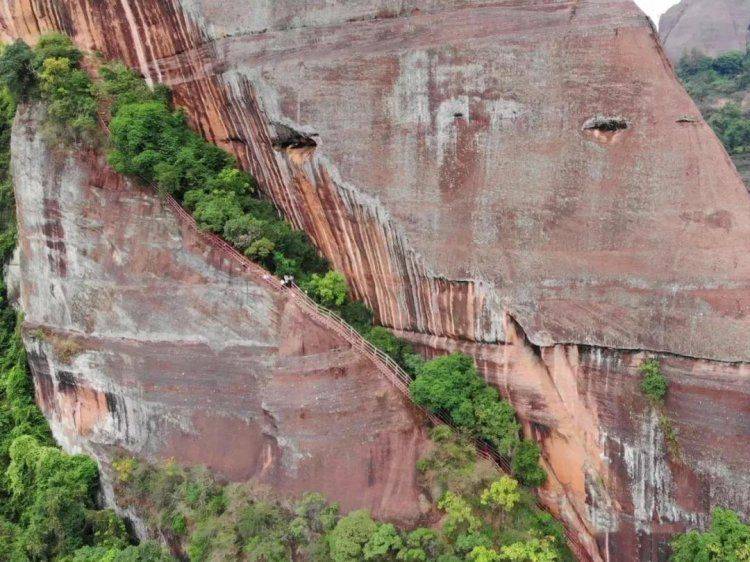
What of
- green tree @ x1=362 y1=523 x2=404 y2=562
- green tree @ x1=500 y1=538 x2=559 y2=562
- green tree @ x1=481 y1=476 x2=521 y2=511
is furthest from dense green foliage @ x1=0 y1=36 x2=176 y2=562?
green tree @ x1=500 y1=538 x2=559 y2=562

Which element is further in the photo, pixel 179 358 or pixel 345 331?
pixel 179 358

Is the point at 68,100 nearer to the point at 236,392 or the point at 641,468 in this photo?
the point at 236,392

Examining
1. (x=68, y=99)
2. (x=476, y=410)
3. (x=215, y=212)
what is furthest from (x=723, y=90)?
(x=68, y=99)

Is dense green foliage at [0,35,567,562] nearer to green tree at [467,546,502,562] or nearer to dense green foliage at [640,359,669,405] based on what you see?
green tree at [467,546,502,562]

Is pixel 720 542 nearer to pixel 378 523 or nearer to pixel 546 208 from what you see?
pixel 378 523

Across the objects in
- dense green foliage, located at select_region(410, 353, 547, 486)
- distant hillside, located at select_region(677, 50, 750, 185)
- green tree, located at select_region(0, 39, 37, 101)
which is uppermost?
distant hillside, located at select_region(677, 50, 750, 185)

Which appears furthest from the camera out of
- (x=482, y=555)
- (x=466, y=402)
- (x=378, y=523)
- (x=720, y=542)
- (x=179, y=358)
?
(x=179, y=358)

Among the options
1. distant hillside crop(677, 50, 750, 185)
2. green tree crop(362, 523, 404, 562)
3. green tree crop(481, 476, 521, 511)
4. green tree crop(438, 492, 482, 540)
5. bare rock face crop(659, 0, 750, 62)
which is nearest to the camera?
green tree crop(362, 523, 404, 562)
